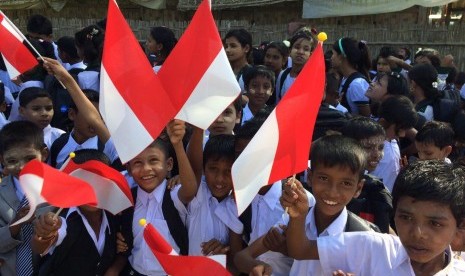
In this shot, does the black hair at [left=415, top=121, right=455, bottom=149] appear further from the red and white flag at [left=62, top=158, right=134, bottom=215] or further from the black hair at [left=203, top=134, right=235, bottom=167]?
the red and white flag at [left=62, top=158, right=134, bottom=215]

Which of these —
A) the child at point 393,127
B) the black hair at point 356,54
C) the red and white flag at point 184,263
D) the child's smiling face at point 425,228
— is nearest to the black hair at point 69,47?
the black hair at point 356,54

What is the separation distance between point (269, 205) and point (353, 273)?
2.20 ft

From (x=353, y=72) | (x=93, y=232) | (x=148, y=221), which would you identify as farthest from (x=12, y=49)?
(x=353, y=72)

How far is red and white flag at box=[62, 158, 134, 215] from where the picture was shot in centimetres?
230

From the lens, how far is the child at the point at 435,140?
342 centimetres

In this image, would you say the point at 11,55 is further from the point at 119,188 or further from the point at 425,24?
the point at 425,24

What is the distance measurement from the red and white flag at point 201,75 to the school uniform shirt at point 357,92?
252cm

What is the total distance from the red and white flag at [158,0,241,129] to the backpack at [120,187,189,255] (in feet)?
1.47

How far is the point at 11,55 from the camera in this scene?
2947 mm

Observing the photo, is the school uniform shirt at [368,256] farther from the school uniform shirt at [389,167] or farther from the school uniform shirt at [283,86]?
the school uniform shirt at [283,86]

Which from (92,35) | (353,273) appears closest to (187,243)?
(353,273)

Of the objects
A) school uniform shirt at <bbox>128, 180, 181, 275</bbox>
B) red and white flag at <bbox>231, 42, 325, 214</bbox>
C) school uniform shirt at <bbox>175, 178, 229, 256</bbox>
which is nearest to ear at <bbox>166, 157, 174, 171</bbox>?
school uniform shirt at <bbox>128, 180, 181, 275</bbox>

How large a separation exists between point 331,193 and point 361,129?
109cm

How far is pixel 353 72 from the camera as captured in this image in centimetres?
476
